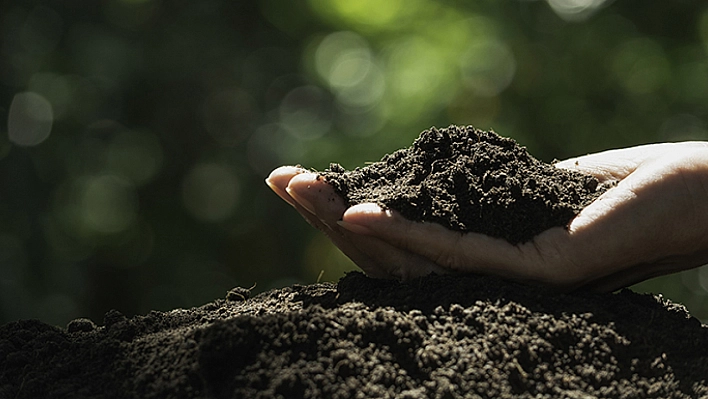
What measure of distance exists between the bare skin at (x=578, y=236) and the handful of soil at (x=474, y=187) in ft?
0.11

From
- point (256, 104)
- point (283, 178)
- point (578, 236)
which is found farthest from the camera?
point (256, 104)

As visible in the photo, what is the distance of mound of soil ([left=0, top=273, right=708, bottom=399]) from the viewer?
1446mm

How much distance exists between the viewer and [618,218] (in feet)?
6.11

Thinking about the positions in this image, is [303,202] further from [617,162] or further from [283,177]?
[617,162]

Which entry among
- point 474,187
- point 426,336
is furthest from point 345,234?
point 426,336

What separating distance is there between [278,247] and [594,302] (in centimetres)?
434

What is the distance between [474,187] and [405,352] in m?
0.59

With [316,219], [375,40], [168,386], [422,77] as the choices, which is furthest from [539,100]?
[168,386]

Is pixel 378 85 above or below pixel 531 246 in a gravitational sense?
above

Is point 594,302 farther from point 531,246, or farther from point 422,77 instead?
point 422,77

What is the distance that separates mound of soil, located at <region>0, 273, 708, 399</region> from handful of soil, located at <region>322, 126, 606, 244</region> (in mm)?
182

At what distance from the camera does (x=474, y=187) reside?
192cm

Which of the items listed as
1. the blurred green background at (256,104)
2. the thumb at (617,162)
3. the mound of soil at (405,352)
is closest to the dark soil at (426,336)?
the mound of soil at (405,352)

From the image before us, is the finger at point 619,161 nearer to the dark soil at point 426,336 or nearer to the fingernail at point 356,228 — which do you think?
the dark soil at point 426,336
